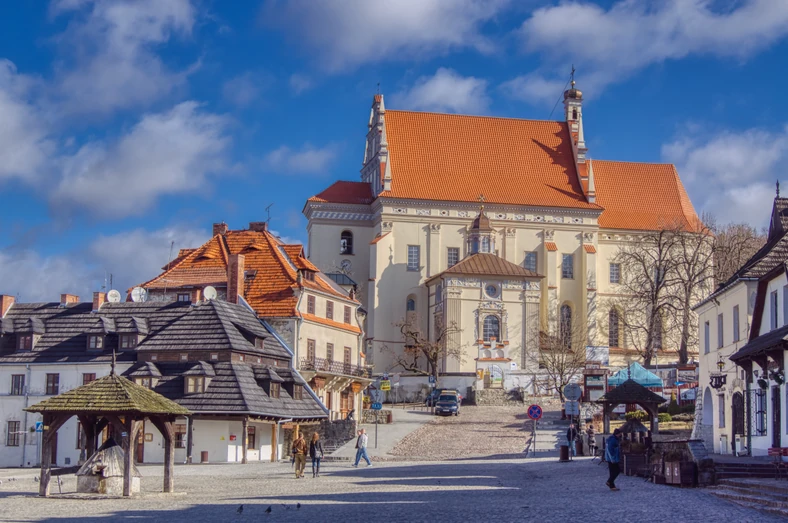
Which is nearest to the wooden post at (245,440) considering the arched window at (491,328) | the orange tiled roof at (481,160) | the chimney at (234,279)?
the chimney at (234,279)

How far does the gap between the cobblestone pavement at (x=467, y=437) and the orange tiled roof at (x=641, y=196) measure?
114 feet

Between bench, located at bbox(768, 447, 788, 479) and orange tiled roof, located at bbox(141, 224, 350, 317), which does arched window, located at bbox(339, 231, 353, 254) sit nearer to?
orange tiled roof, located at bbox(141, 224, 350, 317)

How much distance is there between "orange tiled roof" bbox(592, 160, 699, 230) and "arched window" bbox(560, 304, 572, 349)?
321 inches

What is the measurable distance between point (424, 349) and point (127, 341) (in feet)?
101

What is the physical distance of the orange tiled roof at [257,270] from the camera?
61562 mm

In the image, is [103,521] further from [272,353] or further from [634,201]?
[634,201]

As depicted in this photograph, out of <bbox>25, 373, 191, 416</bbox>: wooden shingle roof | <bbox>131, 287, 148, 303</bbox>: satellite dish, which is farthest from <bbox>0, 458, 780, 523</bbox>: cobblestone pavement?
<bbox>131, 287, 148, 303</bbox>: satellite dish

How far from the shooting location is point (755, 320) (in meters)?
37.4

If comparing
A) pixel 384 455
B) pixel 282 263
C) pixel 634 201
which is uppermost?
pixel 634 201

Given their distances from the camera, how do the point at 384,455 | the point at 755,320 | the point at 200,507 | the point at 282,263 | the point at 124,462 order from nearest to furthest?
the point at 200,507 → the point at 124,462 → the point at 755,320 → the point at 384,455 → the point at 282,263

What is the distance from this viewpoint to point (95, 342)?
55.2 metres

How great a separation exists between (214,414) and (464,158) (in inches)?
1992

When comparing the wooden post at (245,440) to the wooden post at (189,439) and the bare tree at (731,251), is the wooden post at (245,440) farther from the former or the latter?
the bare tree at (731,251)

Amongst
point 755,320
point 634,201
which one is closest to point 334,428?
point 755,320
